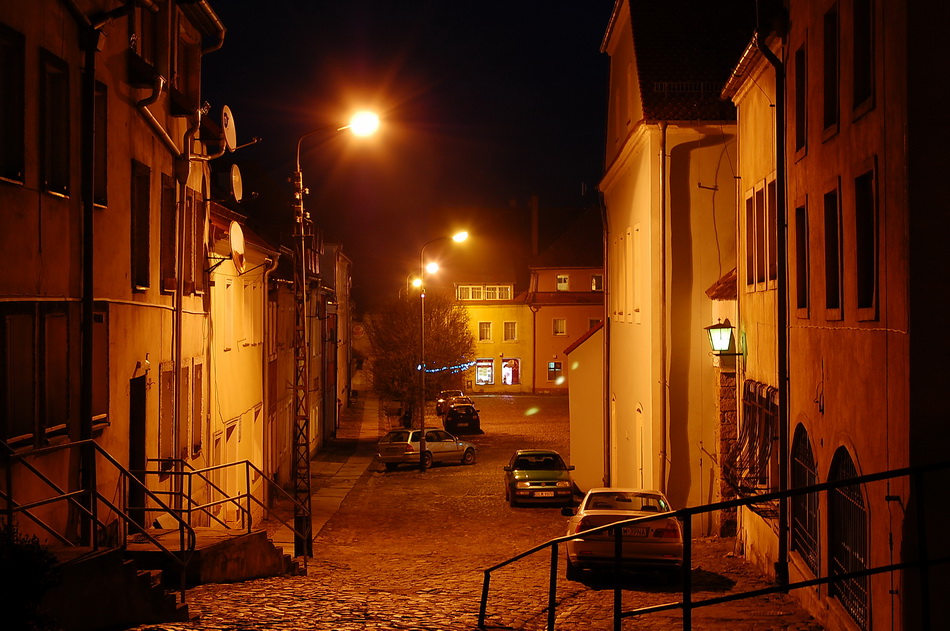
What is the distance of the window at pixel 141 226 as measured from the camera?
566 inches

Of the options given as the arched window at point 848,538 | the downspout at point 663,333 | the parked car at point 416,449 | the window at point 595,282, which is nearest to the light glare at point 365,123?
the downspout at point 663,333

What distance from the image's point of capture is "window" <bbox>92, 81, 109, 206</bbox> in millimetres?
12359

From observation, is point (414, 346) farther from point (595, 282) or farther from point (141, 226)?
point (141, 226)

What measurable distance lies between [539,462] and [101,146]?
1846 cm

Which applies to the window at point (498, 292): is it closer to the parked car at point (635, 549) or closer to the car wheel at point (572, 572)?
the car wheel at point (572, 572)

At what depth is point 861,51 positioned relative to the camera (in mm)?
9352

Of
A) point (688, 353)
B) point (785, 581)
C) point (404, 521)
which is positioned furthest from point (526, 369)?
point (785, 581)

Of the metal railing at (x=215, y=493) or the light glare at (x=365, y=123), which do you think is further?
the light glare at (x=365, y=123)

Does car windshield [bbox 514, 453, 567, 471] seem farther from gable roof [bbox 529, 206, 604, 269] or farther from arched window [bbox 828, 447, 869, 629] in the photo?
gable roof [bbox 529, 206, 604, 269]

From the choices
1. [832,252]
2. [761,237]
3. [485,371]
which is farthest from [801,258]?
[485,371]

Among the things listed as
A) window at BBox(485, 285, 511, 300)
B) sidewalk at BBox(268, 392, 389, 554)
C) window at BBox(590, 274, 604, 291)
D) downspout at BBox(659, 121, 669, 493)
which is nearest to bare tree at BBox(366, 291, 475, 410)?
sidewalk at BBox(268, 392, 389, 554)

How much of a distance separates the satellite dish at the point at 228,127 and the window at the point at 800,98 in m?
10.0

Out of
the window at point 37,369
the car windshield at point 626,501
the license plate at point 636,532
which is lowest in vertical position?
the license plate at point 636,532

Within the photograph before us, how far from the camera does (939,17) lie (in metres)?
7.77
